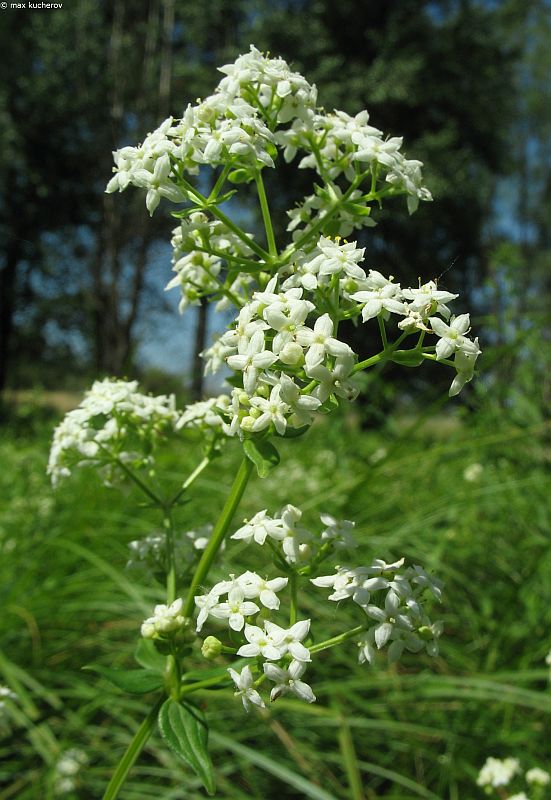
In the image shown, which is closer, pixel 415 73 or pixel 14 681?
pixel 14 681

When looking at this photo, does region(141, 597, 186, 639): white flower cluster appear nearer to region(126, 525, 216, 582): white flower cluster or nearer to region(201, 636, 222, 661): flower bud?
region(201, 636, 222, 661): flower bud

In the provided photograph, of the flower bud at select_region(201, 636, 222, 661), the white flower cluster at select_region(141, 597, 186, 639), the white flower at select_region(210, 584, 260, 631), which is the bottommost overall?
the flower bud at select_region(201, 636, 222, 661)

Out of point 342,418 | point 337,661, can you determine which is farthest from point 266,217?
point 342,418

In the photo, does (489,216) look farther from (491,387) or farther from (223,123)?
(223,123)

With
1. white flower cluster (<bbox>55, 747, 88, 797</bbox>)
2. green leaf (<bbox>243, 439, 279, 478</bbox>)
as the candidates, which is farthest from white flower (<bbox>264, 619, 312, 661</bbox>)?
white flower cluster (<bbox>55, 747, 88, 797</bbox>)

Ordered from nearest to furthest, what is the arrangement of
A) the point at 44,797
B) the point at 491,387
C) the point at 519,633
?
1. the point at 44,797
2. the point at 519,633
3. the point at 491,387

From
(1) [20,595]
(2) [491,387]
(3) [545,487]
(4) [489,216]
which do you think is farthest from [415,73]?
(1) [20,595]
